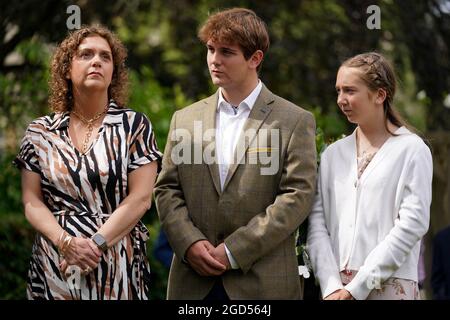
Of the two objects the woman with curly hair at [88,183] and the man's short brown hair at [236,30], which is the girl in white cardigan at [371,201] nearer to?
the man's short brown hair at [236,30]

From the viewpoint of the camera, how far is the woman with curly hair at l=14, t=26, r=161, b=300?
15.3ft

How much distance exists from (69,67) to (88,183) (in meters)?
0.65

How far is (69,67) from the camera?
194 inches

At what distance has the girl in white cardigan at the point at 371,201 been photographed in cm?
452

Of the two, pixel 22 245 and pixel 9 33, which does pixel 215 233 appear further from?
pixel 9 33

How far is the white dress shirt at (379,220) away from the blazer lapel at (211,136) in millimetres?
569

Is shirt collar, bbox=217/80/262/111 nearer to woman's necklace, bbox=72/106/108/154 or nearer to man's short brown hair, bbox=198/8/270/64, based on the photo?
man's short brown hair, bbox=198/8/270/64

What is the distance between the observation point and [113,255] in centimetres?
470

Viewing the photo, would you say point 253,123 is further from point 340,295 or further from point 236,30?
point 340,295

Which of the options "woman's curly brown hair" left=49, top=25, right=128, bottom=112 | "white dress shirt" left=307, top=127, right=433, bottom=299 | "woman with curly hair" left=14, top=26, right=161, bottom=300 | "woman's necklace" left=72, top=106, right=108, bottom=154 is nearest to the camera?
"white dress shirt" left=307, top=127, right=433, bottom=299

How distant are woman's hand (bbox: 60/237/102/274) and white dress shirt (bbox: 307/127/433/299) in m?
1.05

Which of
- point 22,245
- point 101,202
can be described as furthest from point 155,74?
point 101,202

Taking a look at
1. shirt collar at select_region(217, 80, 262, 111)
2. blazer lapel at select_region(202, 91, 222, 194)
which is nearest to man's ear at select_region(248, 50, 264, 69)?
shirt collar at select_region(217, 80, 262, 111)

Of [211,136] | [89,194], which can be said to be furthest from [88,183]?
[211,136]
